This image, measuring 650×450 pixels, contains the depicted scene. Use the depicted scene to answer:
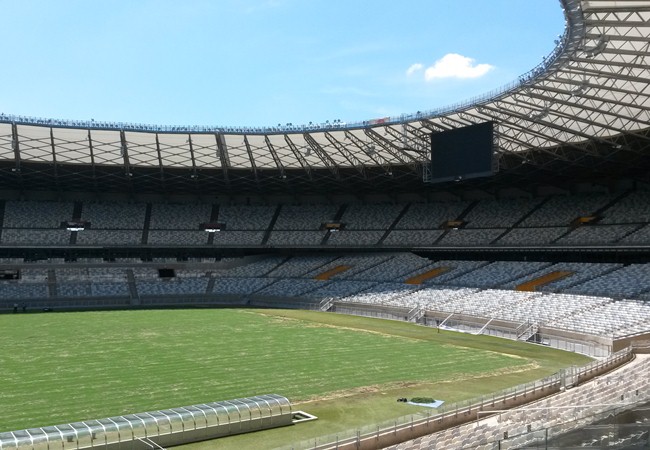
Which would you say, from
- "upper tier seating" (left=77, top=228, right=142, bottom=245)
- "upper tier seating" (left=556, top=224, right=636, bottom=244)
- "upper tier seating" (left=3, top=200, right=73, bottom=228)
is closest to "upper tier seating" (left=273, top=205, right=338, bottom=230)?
"upper tier seating" (left=77, top=228, right=142, bottom=245)

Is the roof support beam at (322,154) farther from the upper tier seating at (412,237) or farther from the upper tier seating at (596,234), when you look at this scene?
the upper tier seating at (596,234)

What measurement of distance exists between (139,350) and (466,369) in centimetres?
1561

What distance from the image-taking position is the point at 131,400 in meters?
20.9

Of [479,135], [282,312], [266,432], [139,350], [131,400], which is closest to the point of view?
[266,432]

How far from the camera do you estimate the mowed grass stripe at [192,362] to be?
2116 centimetres

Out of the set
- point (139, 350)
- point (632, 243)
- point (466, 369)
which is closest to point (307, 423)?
point (466, 369)

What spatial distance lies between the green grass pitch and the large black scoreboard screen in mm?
11400

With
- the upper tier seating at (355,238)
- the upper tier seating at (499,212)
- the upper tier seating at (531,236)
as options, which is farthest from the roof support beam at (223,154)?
the upper tier seating at (531,236)

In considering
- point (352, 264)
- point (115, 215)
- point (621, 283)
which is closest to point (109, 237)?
point (115, 215)

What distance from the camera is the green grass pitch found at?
66.8 feet

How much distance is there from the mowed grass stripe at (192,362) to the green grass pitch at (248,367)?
49mm

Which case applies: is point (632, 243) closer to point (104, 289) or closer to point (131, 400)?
point (131, 400)

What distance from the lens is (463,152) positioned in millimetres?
43125

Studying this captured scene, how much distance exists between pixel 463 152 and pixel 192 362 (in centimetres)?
2466
